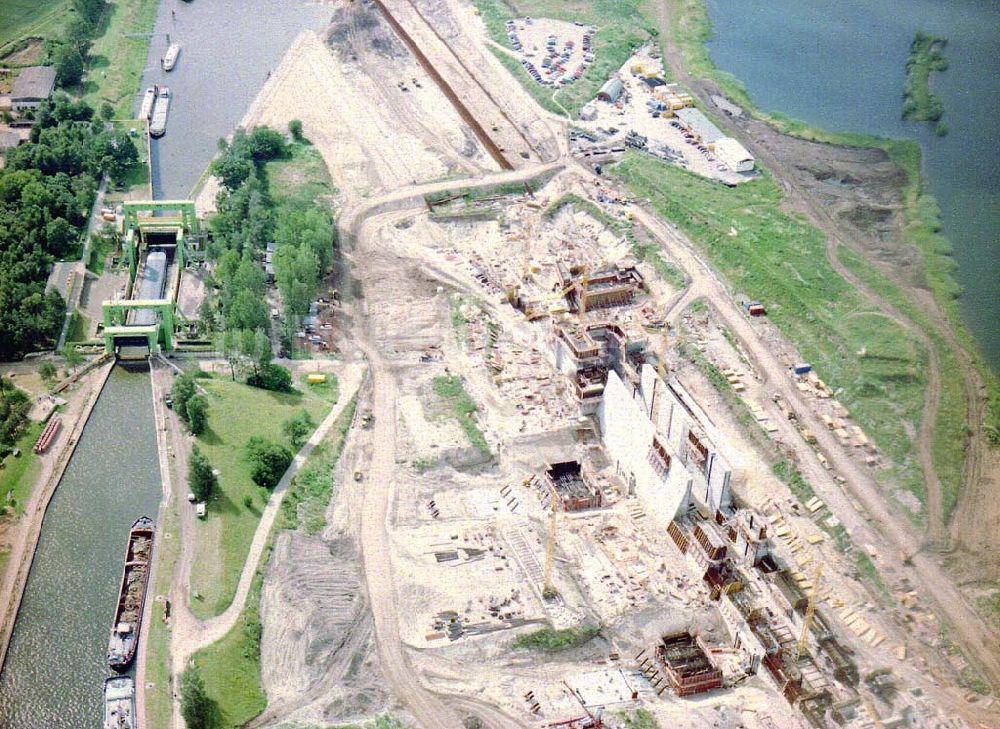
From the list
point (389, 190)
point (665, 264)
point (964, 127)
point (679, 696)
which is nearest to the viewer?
point (679, 696)

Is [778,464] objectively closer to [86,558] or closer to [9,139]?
[86,558]

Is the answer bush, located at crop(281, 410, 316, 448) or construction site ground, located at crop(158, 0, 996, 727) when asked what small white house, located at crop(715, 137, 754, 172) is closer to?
construction site ground, located at crop(158, 0, 996, 727)

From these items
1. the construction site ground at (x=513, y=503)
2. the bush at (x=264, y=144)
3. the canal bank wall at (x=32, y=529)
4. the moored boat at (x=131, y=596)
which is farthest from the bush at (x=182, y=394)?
the bush at (x=264, y=144)

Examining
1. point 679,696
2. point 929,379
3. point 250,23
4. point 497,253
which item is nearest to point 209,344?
point 497,253

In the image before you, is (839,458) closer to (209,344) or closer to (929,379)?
(929,379)

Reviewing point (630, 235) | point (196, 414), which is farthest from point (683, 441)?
point (196, 414)
